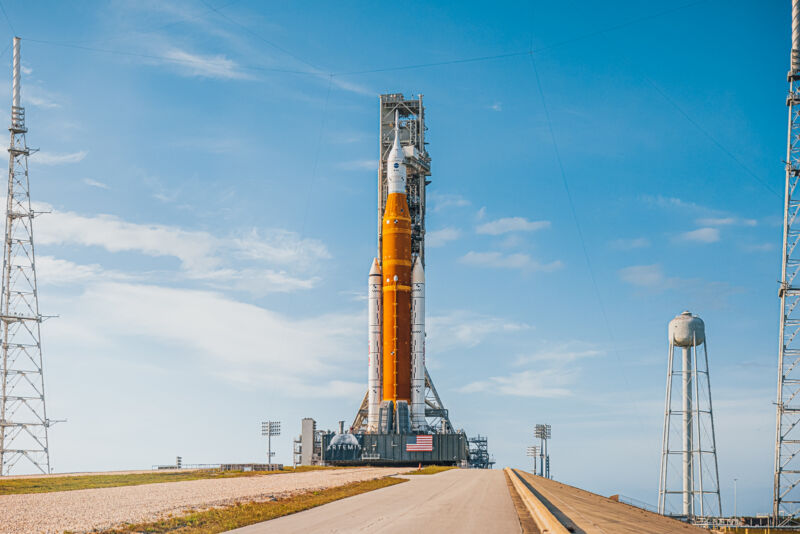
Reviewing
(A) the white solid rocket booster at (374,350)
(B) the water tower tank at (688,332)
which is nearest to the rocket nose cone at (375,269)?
(A) the white solid rocket booster at (374,350)

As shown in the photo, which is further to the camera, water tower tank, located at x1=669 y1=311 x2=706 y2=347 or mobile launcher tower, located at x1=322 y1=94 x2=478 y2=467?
mobile launcher tower, located at x1=322 y1=94 x2=478 y2=467

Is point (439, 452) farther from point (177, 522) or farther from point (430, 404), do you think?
point (177, 522)

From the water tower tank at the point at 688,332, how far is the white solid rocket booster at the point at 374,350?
27.0 m

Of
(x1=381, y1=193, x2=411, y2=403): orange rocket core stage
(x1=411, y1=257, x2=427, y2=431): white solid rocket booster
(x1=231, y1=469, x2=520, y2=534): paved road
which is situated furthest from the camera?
(x1=411, y1=257, x2=427, y2=431): white solid rocket booster

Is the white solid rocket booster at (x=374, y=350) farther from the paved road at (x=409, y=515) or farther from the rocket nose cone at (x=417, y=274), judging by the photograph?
the paved road at (x=409, y=515)

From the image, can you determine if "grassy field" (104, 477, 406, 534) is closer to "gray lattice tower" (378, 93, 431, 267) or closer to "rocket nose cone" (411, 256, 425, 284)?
"rocket nose cone" (411, 256, 425, 284)

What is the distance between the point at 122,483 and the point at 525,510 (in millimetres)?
25003

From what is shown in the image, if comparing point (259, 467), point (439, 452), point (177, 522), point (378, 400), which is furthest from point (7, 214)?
point (177, 522)

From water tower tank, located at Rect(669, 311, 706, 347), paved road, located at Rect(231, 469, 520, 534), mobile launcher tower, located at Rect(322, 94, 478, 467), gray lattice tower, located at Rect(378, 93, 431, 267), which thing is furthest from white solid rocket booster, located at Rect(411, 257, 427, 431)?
paved road, located at Rect(231, 469, 520, 534)

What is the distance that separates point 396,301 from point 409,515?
54753 millimetres

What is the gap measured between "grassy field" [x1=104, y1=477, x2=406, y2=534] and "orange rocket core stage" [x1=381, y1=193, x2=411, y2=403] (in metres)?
45.1

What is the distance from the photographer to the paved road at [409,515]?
1909 centimetres

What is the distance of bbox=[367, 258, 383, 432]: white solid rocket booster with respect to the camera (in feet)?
251

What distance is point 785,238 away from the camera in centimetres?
6059
